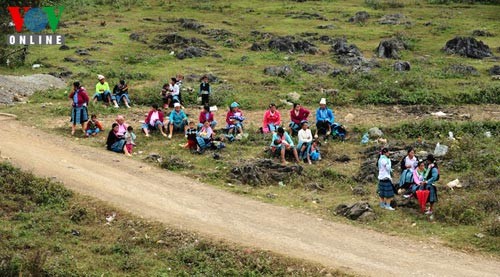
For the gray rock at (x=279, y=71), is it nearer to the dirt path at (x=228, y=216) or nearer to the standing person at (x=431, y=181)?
the dirt path at (x=228, y=216)

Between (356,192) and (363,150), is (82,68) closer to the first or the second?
(363,150)

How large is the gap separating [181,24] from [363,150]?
1153 inches

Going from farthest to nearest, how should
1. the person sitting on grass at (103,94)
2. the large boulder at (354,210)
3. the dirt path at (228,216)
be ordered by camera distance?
the person sitting on grass at (103,94), the large boulder at (354,210), the dirt path at (228,216)

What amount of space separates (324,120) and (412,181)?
6179 millimetres

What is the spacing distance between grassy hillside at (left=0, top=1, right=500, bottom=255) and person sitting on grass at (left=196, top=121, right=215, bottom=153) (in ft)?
2.09

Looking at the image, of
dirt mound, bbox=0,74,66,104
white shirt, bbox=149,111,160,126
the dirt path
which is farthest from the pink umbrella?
dirt mound, bbox=0,74,66,104

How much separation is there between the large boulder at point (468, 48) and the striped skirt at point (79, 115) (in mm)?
23603

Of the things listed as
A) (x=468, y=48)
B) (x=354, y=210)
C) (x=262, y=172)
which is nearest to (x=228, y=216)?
(x=354, y=210)

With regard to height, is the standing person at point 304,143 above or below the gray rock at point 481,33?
below

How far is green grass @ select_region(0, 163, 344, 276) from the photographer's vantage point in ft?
48.1

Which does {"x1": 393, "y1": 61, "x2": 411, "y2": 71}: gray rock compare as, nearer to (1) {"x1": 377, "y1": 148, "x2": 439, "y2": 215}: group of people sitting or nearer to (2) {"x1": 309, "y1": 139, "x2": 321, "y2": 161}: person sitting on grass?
(2) {"x1": 309, "y1": 139, "x2": 321, "y2": 161}: person sitting on grass

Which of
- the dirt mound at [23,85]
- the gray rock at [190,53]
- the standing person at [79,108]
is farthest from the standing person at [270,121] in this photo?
the gray rock at [190,53]

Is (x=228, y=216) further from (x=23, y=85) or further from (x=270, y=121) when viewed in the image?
(x=23, y=85)

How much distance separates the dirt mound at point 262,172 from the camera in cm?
2003
